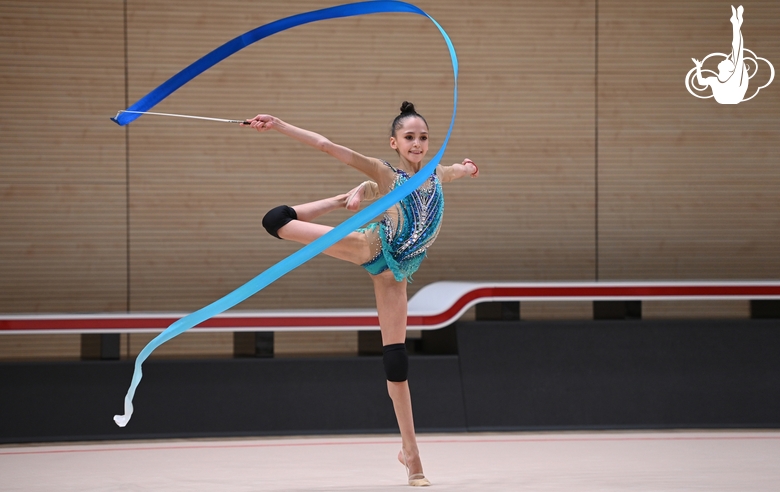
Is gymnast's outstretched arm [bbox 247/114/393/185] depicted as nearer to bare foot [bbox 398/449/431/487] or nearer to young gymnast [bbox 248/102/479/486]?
young gymnast [bbox 248/102/479/486]

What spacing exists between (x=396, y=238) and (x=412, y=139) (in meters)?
0.43

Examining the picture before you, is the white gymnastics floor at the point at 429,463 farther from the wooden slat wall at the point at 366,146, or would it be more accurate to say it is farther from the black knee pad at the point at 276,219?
the wooden slat wall at the point at 366,146

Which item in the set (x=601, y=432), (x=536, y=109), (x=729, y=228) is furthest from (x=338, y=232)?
(x=729, y=228)

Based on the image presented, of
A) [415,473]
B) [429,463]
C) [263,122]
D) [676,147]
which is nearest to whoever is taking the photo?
[263,122]

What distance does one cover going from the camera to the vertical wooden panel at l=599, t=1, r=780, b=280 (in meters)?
6.55

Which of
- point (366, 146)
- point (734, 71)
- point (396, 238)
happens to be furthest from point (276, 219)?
point (734, 71)

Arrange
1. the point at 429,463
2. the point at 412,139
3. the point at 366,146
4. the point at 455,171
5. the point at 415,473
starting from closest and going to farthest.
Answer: the point at 415,473 → the point at 412,139 → the point at 455,171 → the point at 429,463 → the point at 366,146

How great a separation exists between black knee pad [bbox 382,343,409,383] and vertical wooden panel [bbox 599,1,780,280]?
314 centimetres

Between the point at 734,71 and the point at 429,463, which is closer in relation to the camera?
the point at 429,463

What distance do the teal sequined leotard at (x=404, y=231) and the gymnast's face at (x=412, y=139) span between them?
0.33ft

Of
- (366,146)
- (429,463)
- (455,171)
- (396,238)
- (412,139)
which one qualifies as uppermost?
(366,146)

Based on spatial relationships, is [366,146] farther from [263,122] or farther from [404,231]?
[263,122]

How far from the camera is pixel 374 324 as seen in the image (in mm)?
5195

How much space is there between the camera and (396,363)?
12.3ft
